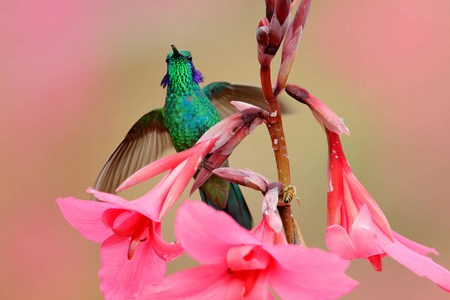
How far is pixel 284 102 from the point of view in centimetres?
90

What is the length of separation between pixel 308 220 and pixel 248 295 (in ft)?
3.94

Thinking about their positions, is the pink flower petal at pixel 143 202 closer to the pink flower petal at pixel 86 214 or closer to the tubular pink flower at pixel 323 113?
the pink flower petal at pixel 86 214

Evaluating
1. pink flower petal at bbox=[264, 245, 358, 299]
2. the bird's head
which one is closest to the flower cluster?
pink flower petal at bbox=[264, 245, 358, 299]

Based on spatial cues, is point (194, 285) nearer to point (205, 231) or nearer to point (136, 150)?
point (205, 231)

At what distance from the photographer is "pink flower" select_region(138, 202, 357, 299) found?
33 cm

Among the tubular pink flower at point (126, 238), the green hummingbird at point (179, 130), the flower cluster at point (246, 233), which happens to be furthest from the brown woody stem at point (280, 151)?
the green hummingbird at point (179, 130)

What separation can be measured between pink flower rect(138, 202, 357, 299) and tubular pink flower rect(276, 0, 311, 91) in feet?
0.49

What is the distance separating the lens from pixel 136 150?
3.11 feet

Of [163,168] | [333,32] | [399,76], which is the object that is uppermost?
[333,32]

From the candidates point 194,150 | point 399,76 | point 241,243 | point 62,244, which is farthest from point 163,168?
point 399,76

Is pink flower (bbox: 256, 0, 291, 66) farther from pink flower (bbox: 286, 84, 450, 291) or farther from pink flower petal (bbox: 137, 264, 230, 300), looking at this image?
pink flower petal (bbox: 137, 264, 230, 300)

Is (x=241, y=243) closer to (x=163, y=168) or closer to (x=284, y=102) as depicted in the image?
(x=163, y=168)

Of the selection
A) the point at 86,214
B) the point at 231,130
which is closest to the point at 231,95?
the point at 231,130

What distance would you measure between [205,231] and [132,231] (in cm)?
11
